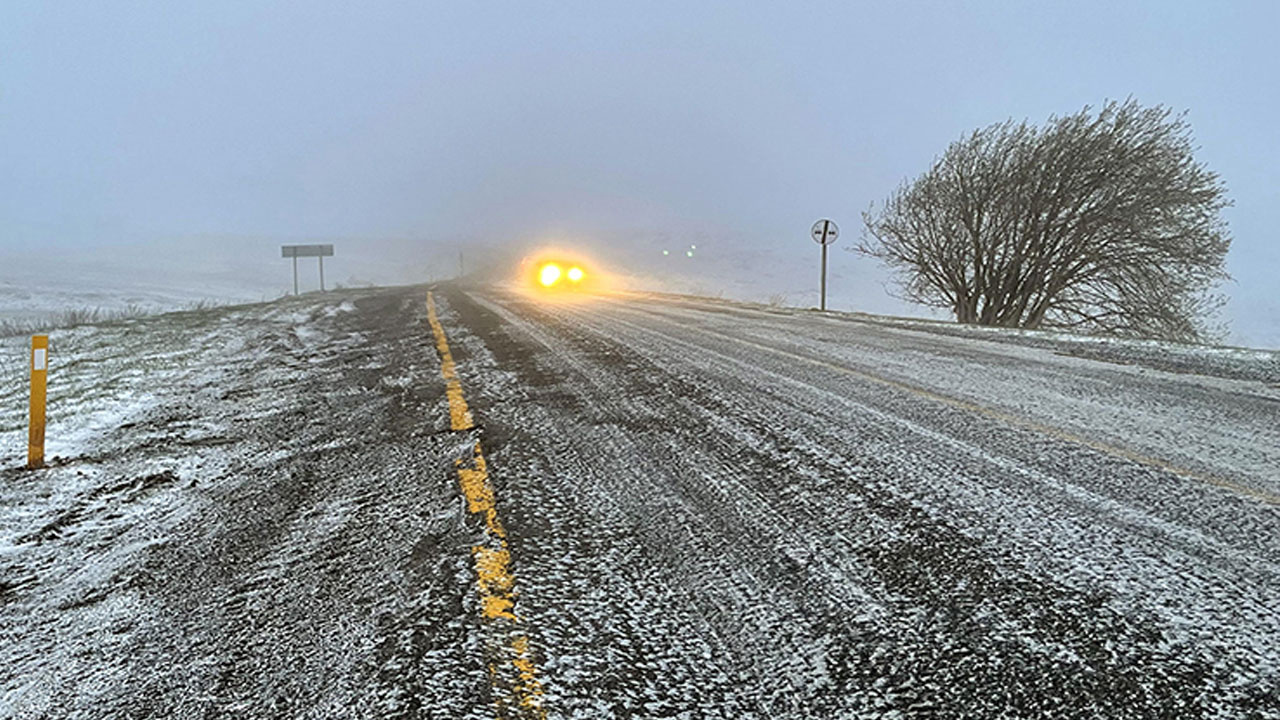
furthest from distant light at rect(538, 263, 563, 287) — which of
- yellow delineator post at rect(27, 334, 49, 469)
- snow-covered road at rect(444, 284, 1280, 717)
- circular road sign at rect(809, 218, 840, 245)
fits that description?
snow-covered road at rect(444, 284, 1280, 717)

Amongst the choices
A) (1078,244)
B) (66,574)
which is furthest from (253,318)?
(1078,244)

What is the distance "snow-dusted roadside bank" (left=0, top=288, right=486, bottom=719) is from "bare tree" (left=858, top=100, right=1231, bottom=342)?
52.5 ft

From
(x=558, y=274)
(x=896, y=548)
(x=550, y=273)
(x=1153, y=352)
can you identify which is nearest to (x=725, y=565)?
(x=896, y=548)

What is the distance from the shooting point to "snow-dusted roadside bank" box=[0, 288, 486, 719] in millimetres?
1511

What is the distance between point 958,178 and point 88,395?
18.4 m

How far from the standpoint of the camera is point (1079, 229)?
1497 cm

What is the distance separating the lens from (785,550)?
214 cm

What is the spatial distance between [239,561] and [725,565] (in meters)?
1.70

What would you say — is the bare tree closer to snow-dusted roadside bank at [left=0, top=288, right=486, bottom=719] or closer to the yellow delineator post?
snow-dusted roadside bank at [left=0, top=288, right=486, bottom=719]

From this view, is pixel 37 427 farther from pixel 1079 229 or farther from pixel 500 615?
pixel 1079 229

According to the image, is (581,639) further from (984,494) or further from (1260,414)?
(1260,414)

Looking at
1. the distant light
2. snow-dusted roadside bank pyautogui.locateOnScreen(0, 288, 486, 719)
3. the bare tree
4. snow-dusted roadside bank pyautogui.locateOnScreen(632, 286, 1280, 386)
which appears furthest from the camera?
the distant light

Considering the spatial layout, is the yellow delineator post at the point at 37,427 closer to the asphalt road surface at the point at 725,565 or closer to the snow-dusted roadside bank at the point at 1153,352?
the asphalt road surface at the point at 725,565

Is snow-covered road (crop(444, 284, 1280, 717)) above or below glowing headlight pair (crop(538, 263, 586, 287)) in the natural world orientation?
below
